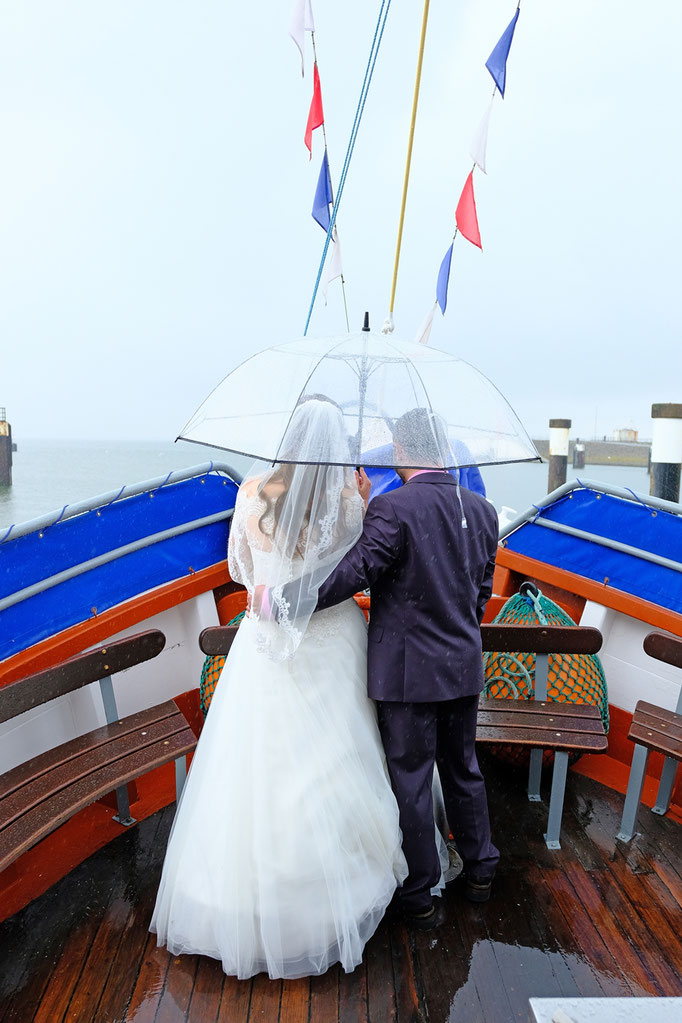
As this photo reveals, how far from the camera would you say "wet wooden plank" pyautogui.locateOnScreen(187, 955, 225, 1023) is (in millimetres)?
1849

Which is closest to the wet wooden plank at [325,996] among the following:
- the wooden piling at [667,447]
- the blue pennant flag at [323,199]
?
the blue pennant flag at [323,199]

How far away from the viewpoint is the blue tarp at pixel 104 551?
2701mm

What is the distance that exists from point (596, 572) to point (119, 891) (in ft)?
8.36

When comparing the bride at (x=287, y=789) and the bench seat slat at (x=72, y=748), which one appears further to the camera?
the bench seat slat at (x=72, y=748)

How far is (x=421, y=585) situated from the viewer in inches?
77.5

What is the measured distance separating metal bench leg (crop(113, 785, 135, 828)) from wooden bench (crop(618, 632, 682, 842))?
183cm

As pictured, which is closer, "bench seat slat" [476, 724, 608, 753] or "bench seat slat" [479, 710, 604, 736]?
"bench seat slat" [476, 724, 608, 753]

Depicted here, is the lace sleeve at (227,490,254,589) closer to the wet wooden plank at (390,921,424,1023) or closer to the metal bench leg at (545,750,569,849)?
the wet wooden plank at (390,921,424,1023)

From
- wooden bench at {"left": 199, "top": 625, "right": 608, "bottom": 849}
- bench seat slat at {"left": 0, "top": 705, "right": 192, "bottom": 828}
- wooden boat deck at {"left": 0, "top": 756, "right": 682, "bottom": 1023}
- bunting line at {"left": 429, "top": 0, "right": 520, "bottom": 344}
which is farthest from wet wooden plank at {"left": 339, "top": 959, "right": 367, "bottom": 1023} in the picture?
bunting line at {"left": 429, "top": 0, "right": 520, "bottom": 344}

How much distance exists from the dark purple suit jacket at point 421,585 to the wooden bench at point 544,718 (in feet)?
2.06

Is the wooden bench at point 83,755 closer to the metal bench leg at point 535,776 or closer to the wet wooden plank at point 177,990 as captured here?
the wet wooden plank at point 177,990

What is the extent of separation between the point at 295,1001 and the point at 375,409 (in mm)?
1573

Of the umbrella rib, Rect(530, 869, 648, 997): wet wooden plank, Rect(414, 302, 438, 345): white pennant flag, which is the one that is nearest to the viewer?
the umbrella rib

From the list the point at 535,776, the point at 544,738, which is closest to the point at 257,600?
the point at 544,738
